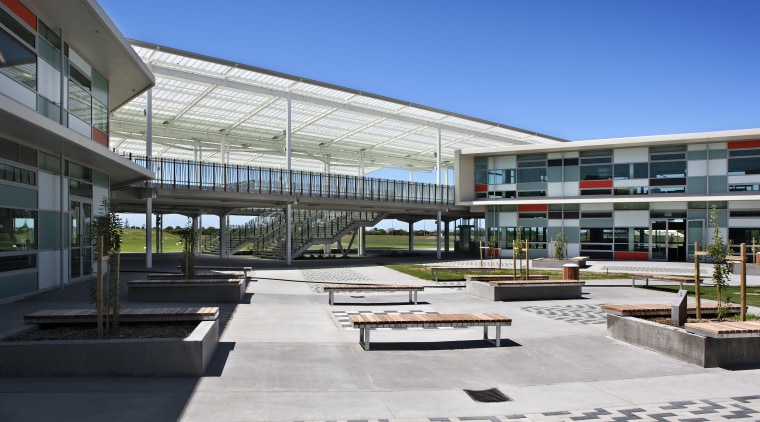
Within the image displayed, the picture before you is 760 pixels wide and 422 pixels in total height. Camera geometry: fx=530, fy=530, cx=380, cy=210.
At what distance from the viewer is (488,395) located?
21.8 feet

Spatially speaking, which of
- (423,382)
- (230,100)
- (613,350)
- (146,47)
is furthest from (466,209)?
(423,382)

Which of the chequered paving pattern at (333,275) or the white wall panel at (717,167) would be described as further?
the white wall panel at (717,167)

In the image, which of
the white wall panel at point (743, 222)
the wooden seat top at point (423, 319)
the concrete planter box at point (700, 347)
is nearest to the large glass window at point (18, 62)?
the wooden seat top at point (423, 319)

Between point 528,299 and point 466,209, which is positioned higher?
point 466,209

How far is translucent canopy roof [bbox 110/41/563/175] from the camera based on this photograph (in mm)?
24812

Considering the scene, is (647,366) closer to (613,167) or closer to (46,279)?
(46,279)

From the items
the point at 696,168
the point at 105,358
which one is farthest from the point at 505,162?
the point at 105,358

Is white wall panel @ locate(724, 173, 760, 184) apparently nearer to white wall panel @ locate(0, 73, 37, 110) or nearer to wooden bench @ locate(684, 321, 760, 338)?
wooden bench @ locate(684, 321, 760, 338)

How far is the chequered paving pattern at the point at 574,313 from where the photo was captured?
12133 mm

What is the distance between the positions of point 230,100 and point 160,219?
48.3ft

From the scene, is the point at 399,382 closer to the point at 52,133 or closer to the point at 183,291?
the point at 183,291

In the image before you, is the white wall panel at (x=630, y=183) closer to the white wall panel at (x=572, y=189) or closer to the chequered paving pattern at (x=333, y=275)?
the white wall panel at (x=572, y=189)

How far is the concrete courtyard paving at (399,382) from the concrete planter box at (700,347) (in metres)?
0.20

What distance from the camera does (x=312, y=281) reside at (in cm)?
2044
